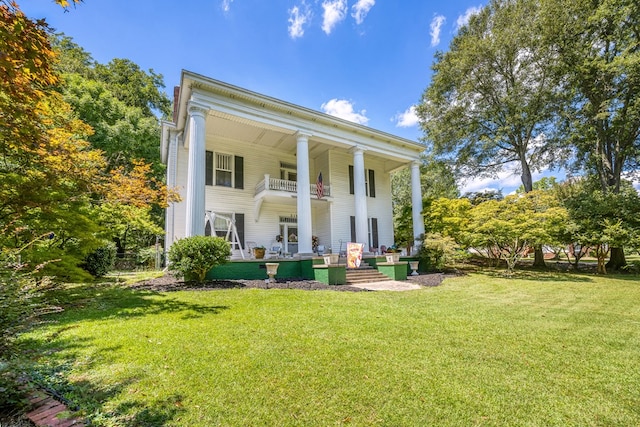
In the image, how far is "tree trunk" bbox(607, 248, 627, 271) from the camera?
14883mm

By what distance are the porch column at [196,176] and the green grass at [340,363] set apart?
13.7 feet

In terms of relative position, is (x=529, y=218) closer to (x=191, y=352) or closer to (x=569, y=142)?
(x=569, y=142)

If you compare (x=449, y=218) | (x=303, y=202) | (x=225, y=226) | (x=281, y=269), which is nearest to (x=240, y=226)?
(x=225, y=226)

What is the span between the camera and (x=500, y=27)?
16453mm

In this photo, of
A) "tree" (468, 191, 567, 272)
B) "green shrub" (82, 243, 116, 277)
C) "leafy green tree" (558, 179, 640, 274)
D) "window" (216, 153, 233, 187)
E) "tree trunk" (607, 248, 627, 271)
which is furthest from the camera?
"tree trunk" (607, 248, 627, 271)

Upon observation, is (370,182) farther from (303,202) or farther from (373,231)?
(303,202)

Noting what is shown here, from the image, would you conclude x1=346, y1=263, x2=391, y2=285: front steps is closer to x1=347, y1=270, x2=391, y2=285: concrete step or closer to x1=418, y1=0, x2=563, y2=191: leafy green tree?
x1=347, y1=270, x2=391, y2=285: concrete step

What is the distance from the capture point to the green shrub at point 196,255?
28.0ft

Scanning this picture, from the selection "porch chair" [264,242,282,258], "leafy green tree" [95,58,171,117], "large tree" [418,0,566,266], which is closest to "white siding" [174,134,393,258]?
"porch chair" [264,242,282,258]

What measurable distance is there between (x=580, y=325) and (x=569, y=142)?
16336 mm

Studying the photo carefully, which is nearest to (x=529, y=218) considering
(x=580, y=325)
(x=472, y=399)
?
(x=580, y=325)

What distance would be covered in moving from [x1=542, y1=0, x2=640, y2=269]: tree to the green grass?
13.8 meters

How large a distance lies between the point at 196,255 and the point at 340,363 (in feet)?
21.4

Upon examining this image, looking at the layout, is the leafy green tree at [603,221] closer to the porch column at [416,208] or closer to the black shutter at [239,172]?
the porch column at [416,208]
